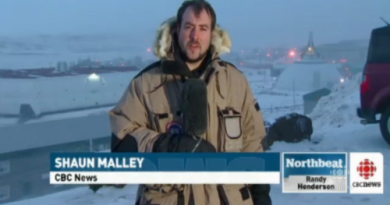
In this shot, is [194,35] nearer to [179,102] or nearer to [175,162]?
[179,102]

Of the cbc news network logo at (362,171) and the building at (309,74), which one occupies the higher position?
the building at (309,74)

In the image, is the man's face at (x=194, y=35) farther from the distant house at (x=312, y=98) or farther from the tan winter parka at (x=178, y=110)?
the distant house at (x=312, y=98)

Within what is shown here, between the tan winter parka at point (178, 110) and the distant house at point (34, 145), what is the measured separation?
72cm

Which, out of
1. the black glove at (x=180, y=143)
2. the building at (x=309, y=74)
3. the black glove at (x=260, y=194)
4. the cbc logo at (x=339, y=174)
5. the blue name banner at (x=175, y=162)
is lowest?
the cbc logo at (x=339, y=174)

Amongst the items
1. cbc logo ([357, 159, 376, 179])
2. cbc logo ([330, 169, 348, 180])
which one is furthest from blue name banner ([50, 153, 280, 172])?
cbc logo ([357, 159, 376, 179])

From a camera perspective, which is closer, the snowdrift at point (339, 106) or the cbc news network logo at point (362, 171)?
the cbc news network logo at point (362, 171)

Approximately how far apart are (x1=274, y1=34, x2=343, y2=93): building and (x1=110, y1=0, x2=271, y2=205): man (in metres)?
1.01

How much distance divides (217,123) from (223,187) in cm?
17

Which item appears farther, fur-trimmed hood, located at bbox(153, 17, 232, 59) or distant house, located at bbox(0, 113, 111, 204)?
distant house, located at bbox(0, 113, 111, 204)

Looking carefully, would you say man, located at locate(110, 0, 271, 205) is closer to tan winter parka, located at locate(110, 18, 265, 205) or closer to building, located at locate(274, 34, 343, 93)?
tan winter parka, located at locate(110, 18, 265, 205)

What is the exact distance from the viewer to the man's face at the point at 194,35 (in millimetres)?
1275

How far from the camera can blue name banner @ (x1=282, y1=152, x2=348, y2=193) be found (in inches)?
67.7

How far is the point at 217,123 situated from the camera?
130 centimetres

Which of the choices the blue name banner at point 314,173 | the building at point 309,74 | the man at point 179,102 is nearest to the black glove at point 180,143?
the man at point 179,102
